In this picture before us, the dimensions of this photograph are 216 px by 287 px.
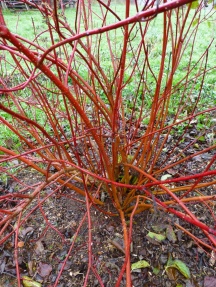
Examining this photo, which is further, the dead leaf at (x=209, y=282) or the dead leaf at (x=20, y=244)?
the dead leaf at (x=20, y=244)

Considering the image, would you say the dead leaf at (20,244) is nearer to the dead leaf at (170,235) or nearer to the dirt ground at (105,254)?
the dirt ground at (105,254)

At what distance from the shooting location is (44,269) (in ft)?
4.39

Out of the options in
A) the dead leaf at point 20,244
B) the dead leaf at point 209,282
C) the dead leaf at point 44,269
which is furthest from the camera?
the dead leaf at point 20,244

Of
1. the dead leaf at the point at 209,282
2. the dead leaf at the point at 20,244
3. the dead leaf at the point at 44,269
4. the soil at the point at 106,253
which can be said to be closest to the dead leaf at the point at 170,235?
the soil at the point at 106,253

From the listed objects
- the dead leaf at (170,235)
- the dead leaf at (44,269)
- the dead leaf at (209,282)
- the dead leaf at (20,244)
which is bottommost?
the dead leaf at (209,282)

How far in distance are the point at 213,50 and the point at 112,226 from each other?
3887mm

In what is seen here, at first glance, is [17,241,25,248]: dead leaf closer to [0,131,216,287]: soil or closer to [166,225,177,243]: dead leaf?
[0,131,216,287]: soil

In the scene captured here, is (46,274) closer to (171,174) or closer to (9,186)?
(9,186)

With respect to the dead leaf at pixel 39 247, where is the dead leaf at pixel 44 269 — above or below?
below

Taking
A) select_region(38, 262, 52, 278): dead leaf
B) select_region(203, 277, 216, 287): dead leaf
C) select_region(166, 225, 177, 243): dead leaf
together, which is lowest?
select_region(203, 277, 216, 287): dead leaf

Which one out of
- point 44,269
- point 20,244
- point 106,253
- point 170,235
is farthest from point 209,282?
point 20,244

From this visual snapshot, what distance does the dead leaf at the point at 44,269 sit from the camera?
1.32m

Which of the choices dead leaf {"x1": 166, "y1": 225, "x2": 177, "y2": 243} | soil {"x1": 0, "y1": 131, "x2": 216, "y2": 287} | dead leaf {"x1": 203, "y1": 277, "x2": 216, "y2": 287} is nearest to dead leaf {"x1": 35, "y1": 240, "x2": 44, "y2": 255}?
soil {"x1": 0, "y1": 131, "x2": 216, "y2": 287}

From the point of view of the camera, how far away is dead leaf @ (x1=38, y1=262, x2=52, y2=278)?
1.32m
